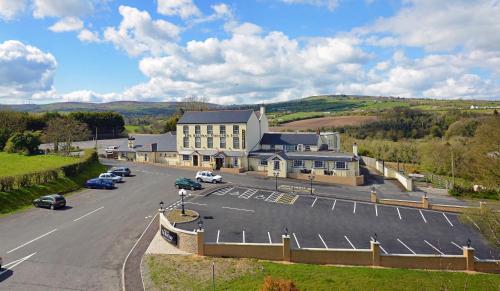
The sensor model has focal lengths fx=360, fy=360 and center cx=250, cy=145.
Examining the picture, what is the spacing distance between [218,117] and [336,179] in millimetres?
22460

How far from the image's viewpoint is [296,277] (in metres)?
18.8

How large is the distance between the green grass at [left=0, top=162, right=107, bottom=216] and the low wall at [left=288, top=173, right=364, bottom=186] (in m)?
27.5

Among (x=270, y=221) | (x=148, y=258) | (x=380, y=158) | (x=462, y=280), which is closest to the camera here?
(x=462, y=280)

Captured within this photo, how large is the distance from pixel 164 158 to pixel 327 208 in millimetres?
38195

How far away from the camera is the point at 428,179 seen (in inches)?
2090

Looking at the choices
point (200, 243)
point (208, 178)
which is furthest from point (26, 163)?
point (200, 243)

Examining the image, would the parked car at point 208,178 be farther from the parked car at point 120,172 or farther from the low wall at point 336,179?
the parked car at point 120,172

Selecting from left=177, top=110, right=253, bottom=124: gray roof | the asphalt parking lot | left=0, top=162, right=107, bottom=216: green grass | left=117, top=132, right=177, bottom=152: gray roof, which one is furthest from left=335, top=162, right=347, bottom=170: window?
left=0, top=162, right=107, bottom=216: green grass

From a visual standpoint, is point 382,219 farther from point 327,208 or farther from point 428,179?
point 428,179

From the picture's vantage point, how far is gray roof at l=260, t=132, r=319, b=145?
5788 centimetres

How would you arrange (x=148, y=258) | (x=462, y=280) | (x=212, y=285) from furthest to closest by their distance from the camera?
(x=148, y=258) < (x=462, y=280) < (x=212, y=285)

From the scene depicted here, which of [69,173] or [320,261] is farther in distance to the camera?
[69,173]

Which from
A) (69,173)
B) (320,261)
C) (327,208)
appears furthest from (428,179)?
(69,173)

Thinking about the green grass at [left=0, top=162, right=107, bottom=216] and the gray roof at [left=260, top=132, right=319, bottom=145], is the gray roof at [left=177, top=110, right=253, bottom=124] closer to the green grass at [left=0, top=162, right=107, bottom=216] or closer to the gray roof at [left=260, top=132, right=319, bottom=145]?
the gray roof at [left=260, top=132, right=319, bottom=145]
